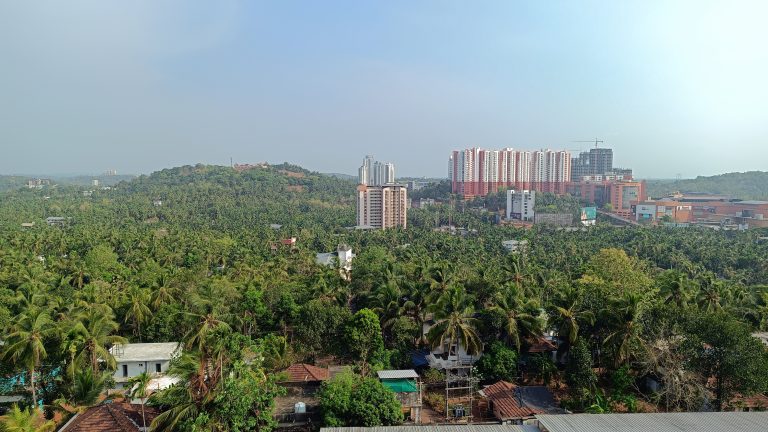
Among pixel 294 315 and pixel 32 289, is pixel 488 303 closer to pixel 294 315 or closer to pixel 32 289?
pixel 294 315

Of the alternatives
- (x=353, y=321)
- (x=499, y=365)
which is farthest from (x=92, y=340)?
(x=499, y=365)

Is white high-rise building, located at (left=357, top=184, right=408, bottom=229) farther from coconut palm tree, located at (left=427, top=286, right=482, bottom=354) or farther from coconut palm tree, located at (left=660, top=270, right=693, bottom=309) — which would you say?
coconut palm tree, located at (left=427, top=286, right=482, bottom=354)

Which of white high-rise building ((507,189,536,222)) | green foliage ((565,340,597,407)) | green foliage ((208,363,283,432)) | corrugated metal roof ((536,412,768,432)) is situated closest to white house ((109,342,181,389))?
green foliage ((208,363,283,432))

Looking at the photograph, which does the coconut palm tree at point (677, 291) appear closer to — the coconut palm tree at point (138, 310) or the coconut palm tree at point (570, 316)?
the coconut palm tree at point (570, 316)

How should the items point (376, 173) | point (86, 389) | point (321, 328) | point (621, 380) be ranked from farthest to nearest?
point (376, 173)
point (321, 328)
point (621, 380)
point (86, 389)

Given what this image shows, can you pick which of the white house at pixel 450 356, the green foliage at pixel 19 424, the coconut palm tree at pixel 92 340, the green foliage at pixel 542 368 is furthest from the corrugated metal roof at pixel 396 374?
the green foliage at pixel 19 424

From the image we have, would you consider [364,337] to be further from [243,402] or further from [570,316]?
[243,402]

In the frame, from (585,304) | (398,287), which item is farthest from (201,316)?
(585,304)
